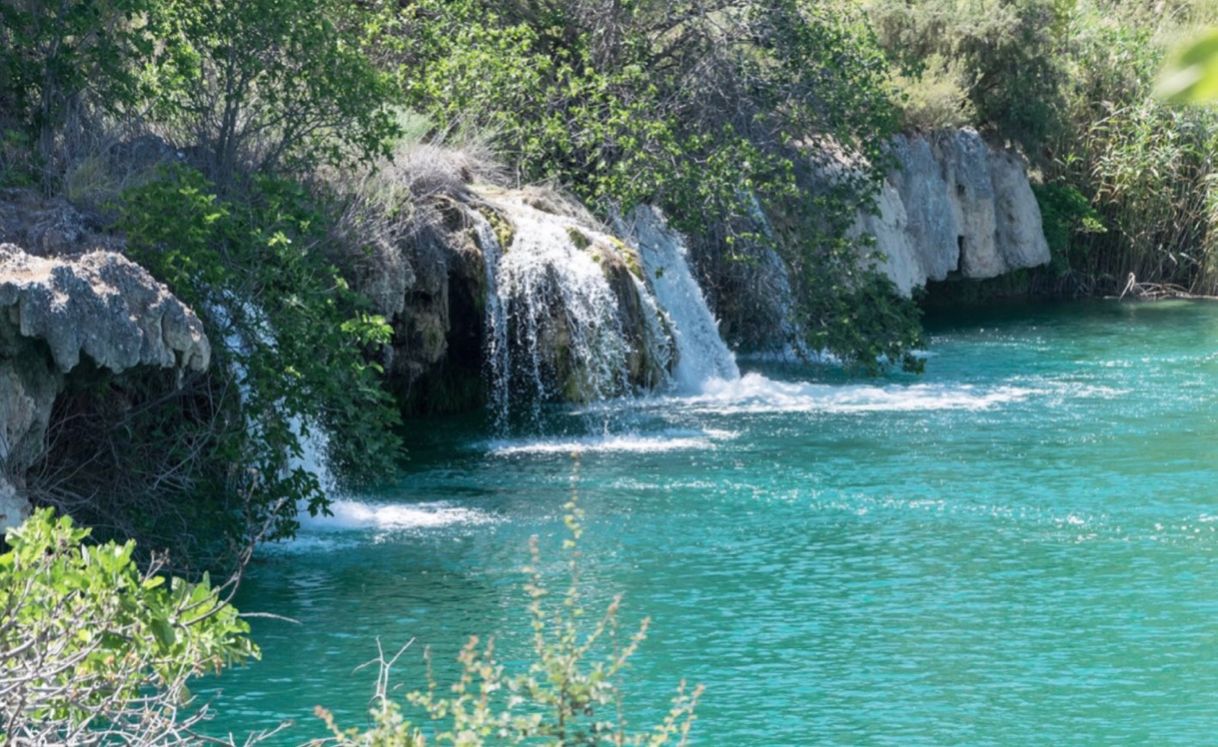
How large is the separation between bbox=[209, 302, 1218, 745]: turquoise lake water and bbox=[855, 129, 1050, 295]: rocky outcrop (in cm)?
823

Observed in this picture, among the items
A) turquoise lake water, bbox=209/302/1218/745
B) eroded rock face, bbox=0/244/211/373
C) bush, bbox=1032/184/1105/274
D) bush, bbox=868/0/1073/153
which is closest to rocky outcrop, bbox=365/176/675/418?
turquoise lake water, bbox=209/302/1218/745

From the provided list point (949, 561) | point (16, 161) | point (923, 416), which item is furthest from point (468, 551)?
point (923, 416)

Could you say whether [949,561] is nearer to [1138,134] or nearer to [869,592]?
[869,592]

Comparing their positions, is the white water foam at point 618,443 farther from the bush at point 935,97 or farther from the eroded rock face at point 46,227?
the bush at point 935,97

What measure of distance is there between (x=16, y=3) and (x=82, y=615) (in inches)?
427

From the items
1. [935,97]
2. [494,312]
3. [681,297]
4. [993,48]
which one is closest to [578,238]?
[494,312]

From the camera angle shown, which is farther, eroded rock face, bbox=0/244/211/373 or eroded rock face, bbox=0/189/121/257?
eroded rock face, bbox=0/189/121/257

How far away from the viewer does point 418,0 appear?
21.2 metres

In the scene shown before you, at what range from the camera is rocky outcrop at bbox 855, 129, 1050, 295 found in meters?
28.8

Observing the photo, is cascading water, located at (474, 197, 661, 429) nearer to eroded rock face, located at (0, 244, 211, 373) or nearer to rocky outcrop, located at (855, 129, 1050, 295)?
eroded rock face, located at (0, 244, 211, 373)

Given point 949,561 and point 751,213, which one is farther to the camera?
point 751,213

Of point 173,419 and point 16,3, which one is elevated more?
point 16,3

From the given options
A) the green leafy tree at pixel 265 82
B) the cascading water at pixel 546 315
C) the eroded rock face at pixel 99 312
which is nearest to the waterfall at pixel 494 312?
the cascading water at pixel 546 315

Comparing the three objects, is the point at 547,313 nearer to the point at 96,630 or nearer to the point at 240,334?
the point at 240,334
